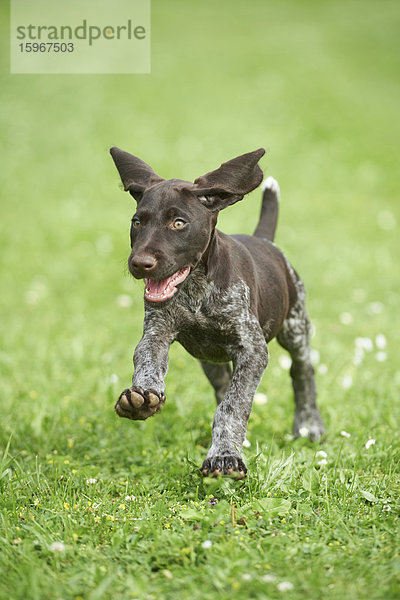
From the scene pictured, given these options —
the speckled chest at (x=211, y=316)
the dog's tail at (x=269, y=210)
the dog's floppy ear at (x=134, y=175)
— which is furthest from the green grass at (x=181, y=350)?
the dog's floppy ear at (x=134, y=175)

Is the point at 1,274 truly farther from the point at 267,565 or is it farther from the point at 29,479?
the point at 267,565

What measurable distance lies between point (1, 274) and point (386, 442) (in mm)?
9112

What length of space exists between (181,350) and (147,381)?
5.00 m

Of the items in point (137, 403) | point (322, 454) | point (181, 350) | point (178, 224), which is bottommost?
point (181, 350)

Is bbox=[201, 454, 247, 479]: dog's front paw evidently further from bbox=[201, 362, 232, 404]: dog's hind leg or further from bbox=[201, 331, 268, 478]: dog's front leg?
bbox=[201, 362, 232, 404]: dog's hind leg

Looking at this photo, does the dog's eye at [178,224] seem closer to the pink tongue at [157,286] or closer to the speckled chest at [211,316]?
the pink tongue at [157,286]

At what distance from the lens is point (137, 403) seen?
395 cm

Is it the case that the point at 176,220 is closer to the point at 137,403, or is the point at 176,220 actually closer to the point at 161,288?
the point at 161,288

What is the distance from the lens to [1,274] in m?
12.9

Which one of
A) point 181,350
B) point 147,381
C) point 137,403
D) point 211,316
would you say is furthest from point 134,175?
point 181,350

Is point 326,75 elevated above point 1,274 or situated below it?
above

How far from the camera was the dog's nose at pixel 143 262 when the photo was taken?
390cm

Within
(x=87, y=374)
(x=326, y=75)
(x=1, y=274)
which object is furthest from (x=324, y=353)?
(x=326, y=75)

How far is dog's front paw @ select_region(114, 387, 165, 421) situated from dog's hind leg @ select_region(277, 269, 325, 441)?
2306 mm
